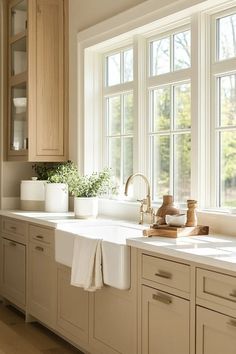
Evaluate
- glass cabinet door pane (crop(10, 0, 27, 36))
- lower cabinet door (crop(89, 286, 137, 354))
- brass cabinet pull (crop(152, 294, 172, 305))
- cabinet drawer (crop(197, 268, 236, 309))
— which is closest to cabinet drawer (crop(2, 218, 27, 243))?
lower cabinet door (crop(89, 286, 137, 354))

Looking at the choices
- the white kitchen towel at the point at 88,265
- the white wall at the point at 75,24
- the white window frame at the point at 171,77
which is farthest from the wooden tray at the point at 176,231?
the white wall at the point at 75,24

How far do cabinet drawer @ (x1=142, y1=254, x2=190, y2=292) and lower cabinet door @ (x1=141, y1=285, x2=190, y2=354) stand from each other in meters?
0.06

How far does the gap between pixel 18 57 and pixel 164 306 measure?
127 inches

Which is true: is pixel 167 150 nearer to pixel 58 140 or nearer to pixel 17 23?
pixel 58 140

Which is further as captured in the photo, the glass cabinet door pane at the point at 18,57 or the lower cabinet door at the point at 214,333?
the glass cabinet door pane at the point at 18,57

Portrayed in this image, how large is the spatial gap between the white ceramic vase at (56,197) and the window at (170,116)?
91 centimetres

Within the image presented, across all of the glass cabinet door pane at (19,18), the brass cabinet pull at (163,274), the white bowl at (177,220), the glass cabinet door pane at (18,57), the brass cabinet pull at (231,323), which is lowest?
the brass cabinet pull at (231,323)

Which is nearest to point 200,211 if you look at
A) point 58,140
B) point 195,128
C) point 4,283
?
point 195,128

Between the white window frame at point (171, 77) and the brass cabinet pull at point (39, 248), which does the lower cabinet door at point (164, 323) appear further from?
the brass cabinet pull at point (39, 248)

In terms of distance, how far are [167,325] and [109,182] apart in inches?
73.3

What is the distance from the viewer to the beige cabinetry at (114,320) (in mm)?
3102

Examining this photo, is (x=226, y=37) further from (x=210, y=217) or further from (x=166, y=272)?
(x=166, y=272)

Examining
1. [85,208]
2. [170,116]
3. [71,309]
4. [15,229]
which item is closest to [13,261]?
[15,229]

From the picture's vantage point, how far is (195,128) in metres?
3.63
